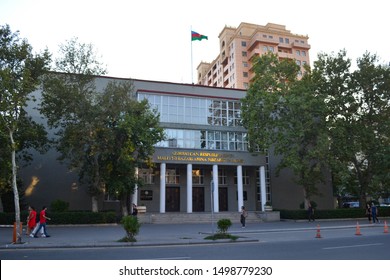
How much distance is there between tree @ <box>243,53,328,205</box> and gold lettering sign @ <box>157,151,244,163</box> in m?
2.69

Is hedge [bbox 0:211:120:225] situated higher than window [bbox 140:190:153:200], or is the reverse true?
window [bbox 140:190:153:200]

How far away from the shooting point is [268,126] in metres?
35.9

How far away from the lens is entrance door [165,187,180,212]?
39.8 metres

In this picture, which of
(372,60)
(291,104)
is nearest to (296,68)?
(291,104)

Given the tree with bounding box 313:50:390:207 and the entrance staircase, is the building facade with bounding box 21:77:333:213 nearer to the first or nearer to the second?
the entrance staircase

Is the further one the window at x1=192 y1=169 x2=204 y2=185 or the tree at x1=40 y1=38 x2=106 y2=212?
the window at x1=192 y1=169 x2=204 y2=185

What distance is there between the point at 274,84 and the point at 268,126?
433 cm

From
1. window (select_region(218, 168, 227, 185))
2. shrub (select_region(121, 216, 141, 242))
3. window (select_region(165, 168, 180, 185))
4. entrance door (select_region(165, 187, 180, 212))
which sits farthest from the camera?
window (select_region(218, 168, 227, 185))

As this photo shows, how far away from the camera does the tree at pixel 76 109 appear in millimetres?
29172

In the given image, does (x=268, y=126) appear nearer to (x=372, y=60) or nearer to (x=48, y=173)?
(x=372, y=60)

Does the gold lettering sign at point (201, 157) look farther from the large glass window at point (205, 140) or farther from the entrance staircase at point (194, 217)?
the entrance staircase at point (194, 217)

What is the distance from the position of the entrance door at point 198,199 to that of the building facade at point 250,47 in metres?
46.3

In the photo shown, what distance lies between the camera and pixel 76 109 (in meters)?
29.5

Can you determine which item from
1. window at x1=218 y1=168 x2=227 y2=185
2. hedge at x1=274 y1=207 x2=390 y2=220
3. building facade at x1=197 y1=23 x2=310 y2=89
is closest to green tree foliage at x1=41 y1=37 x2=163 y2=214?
window at x1=218 y1=168 x2=227 y2=185
